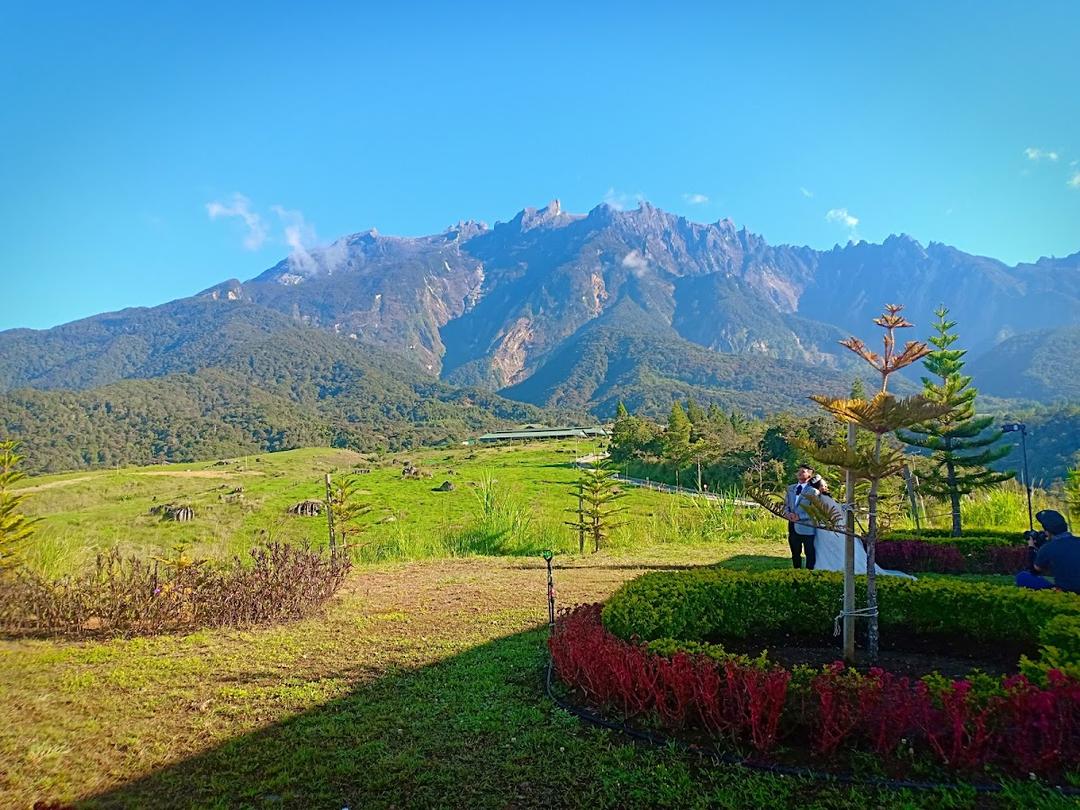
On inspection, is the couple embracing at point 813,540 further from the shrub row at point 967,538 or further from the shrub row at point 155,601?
the shrub row at point 155,601

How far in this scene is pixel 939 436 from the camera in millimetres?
13812

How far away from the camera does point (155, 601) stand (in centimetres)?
696

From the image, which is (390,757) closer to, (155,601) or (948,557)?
(155,601)

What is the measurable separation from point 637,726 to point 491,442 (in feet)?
340

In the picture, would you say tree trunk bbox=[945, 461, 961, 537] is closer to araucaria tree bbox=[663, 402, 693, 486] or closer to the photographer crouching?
the photographer crouching

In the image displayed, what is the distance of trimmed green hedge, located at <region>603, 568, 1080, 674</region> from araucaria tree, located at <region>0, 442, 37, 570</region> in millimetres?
8131

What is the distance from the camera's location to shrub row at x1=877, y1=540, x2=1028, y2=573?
33.3ft

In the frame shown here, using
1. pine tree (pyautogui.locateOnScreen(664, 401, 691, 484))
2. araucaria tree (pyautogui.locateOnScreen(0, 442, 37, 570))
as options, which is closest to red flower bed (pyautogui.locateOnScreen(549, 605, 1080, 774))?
araucaria tree (pyautogui.locateOnScreen(0, 442, 37, 570))

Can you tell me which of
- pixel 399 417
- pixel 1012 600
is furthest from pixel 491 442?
pixel 1012 600

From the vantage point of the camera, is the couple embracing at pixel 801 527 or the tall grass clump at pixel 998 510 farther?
the tall grass clump at pixel 998 510

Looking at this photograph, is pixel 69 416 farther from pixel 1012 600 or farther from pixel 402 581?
pixel 1012 600

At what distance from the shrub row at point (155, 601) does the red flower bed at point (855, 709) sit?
A: 15.2 feet

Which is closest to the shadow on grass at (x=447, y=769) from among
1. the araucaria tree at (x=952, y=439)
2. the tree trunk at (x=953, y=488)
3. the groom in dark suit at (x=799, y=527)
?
the groom in dark suit at (x=799, y=527)

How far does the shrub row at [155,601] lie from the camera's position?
6.92 meters
